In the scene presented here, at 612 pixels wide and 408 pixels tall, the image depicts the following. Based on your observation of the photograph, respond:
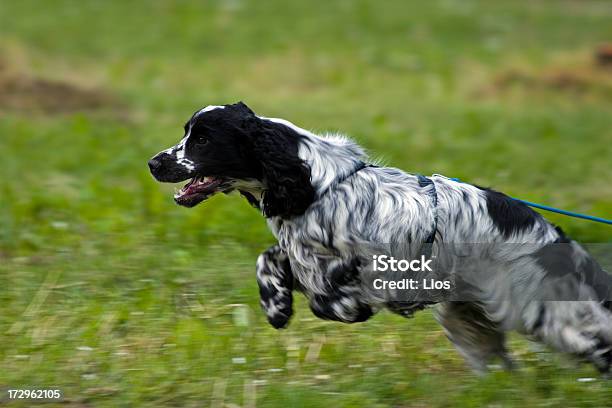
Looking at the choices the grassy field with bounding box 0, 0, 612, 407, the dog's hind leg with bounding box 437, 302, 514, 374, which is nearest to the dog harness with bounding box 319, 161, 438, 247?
the dog's hind leg with bounding box 437, 302, 514, 374

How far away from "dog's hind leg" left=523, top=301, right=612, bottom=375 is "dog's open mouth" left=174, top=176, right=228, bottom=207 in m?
1.91

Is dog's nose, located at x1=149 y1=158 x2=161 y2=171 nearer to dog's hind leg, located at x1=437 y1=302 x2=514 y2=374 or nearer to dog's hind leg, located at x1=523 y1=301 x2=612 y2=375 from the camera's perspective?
dog's hind leg, located at x1=437 y1=302 x2=514 y2=374

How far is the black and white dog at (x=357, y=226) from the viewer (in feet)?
18.2

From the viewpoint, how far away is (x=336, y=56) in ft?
65.5

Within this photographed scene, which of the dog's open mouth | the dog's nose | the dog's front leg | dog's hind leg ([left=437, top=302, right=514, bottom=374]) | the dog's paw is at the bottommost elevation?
dog's hind leg ([left=437, top=302, right=514, bottom=374])

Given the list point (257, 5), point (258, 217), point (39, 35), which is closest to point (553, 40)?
point (257, 5)

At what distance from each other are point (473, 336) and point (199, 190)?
5.96 ft

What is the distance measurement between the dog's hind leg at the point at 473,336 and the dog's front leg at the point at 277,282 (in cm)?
88

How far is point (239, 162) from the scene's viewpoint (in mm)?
5676

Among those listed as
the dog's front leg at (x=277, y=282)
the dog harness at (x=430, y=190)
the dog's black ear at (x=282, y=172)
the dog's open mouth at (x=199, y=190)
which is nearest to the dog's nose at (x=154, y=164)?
the dog's open mouth at (x=199, y=190)

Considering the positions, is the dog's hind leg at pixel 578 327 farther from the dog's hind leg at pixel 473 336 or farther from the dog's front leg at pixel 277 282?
the dog's front leg at pixel 277 282

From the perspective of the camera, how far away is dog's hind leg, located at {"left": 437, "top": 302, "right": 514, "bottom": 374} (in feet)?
19.3

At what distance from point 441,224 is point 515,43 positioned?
16787 mm

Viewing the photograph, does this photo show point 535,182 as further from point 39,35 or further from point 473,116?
point 39,35
